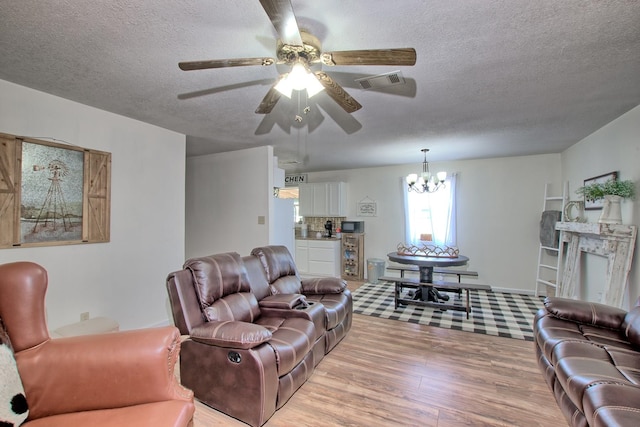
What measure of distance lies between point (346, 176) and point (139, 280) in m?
4.47

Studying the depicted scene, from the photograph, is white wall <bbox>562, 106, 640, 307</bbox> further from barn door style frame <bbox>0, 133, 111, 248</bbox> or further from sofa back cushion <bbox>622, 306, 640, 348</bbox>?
barn door style frame <bbox>0, 133, 111, 248</bbox>

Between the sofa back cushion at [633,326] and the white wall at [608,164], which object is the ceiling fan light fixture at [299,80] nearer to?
the sofa back cushion at [633,326]

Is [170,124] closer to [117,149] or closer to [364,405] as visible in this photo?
[117,149]

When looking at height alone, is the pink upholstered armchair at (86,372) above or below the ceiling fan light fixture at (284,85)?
below

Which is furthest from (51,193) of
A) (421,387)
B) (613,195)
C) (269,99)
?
(613,195)

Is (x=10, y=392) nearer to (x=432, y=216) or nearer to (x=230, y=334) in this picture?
(x=230, y=334)

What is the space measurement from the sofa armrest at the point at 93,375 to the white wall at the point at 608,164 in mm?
4017

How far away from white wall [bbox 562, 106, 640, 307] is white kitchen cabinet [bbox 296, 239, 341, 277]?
3.91 m

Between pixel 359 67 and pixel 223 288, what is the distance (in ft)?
6.42

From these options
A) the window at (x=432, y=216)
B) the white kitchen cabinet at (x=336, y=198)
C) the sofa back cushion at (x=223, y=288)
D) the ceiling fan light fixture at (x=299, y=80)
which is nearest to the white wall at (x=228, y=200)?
the sofa back cushion at (x=223, y=288)

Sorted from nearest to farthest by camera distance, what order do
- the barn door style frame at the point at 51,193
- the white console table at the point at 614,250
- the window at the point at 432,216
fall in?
the barn door style frame at the point at 51,193 < the white console table at the point at 614,250 < the window at the point at 432,216

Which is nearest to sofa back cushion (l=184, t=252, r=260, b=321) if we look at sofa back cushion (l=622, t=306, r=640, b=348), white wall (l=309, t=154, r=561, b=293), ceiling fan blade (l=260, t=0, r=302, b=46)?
ceiling fan blade (l=260, t=0, r=302, b=46)

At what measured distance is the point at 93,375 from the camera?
4.02 feet

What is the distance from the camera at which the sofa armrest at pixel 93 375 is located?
1.21 metres
